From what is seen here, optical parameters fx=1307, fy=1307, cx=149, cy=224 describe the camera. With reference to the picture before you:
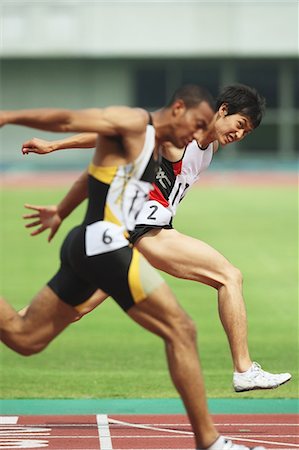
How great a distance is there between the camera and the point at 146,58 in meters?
55.2

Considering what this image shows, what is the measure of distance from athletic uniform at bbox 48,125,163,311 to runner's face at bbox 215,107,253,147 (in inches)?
66.6

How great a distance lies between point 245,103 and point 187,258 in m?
1.21

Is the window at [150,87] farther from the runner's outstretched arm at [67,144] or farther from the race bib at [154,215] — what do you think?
the runner's outstretched arm at [67,144]

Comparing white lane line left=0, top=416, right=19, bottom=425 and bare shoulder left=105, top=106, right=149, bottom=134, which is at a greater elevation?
bare shoulder left=105, top=106, right=149, bottom=134

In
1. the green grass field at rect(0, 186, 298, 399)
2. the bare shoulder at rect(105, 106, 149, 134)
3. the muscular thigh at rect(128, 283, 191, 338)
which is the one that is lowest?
the green grass field at rect(0, 186, 298, 399)

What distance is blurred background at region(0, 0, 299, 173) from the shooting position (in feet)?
178

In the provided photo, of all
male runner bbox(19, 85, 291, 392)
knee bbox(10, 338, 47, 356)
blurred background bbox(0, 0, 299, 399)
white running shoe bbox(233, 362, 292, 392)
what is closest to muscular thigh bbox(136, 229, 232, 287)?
male runner bbox(19, 85, 291, 392)

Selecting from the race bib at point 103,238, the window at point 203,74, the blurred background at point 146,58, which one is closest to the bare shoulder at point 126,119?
the race bib at point 103,238

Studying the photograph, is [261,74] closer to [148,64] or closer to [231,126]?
[148,64]

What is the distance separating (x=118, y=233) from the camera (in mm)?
7645

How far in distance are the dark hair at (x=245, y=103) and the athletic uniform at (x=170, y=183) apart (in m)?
0.60

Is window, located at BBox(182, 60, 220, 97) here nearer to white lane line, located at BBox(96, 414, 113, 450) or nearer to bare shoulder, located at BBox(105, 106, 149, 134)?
white lane line, located at BBox(96, 414, 113, 450)

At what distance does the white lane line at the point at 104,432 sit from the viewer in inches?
358

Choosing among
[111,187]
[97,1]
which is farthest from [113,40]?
[111,187]
